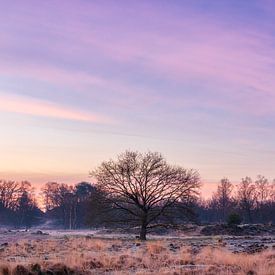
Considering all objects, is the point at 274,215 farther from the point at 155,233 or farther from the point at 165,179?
the point at 165,179

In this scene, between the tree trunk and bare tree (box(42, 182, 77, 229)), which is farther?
bare tree (box(42, 182, 77, 229))

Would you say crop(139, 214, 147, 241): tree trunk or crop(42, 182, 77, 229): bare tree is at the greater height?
crop(42, 182, 77, 229): bare tree

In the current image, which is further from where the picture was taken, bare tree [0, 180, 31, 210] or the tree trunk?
bare tree [0, 180, 31, 210]

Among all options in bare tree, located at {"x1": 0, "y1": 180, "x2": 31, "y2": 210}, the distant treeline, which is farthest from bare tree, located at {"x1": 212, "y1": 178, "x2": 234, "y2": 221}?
bare tree, located at {"x1": 0, "y1": 180, "x2": 31, "y2": 210}

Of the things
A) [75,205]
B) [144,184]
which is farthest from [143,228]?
[75,205]

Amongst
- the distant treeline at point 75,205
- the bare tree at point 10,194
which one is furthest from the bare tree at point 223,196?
the bare tree at point 10,194

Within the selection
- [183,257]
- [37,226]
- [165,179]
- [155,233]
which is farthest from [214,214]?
[183,257]

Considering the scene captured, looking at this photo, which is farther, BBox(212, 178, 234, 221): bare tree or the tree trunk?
BBox(212, 178, 234, 221): bare tree

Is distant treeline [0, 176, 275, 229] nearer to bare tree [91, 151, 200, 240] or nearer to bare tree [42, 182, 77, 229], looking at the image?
bare tree [42, 182, 77, 229]

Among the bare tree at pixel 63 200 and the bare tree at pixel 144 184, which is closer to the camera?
the bare tree at pixel 144 184

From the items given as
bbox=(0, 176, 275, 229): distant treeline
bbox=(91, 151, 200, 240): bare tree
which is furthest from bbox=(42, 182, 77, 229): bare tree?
bbox=(91, 151, 200, 240): bare tree

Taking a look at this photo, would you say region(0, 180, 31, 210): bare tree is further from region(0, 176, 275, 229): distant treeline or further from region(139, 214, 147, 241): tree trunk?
region(139, 214, 147, 241): tree trunk

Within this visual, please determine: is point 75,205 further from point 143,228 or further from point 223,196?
point 143,228

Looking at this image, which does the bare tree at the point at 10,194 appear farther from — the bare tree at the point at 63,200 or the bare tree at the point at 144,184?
the bare tree at the point at 144,184
